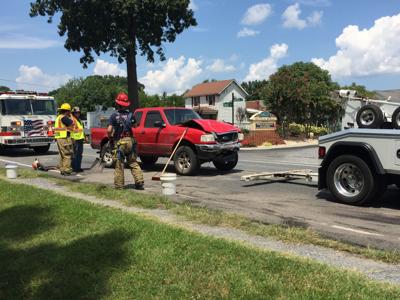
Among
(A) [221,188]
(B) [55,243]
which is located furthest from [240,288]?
(A) [221,188]

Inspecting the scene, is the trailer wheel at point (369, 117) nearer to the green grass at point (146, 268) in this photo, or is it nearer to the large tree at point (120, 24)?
the green grass at point (146, 268)

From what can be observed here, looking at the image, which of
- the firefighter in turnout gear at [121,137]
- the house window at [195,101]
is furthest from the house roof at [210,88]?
the firefighter in turnout gear at [121,137]

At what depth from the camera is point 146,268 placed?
4715mm

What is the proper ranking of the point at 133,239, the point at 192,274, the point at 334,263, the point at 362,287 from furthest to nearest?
the point at 133,239 → the point at 334,263 → the point at 192,274 → the point at 362,287

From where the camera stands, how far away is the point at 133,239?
5.77 metres

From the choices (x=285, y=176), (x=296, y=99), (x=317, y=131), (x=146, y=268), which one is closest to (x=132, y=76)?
(x=296, y=99)

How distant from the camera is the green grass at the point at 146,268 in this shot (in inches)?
162

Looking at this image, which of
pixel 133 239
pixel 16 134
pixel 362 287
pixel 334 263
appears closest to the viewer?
pixel 362 287

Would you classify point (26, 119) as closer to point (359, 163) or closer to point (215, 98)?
point (359, 163)

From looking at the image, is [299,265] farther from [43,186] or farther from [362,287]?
[43,186]

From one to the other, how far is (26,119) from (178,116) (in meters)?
9.30

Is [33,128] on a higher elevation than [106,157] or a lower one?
higher

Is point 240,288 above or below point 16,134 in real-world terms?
below

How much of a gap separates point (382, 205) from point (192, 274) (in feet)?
16.9
